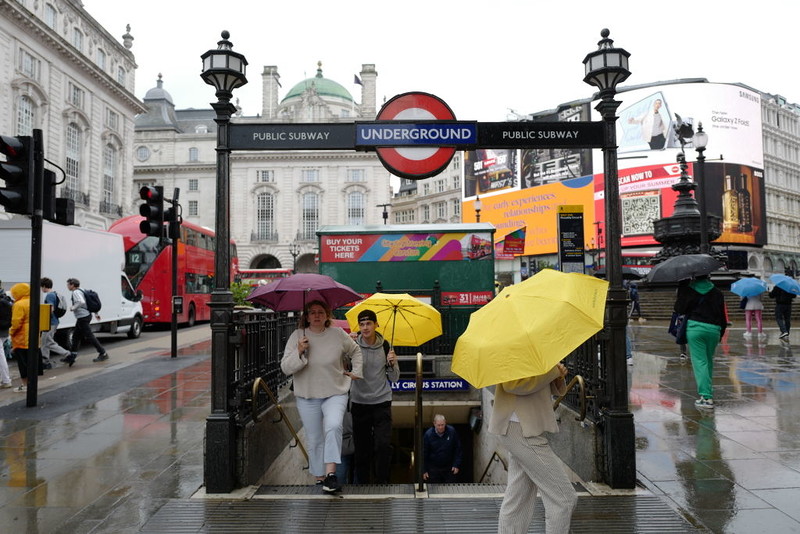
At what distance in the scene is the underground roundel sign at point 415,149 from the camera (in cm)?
495

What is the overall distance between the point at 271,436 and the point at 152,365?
23.5 ft

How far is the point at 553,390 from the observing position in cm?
342

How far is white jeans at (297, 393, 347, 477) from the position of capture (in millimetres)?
4754

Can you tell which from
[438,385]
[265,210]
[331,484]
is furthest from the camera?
[265,210]

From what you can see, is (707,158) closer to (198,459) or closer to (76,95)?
(76,95)

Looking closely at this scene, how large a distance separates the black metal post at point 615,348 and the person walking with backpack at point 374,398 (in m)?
2.03

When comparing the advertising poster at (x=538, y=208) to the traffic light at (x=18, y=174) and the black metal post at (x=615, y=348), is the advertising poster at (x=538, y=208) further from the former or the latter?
the black metal post at (x=615, y=348)

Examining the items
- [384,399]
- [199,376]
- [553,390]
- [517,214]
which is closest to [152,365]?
[199,376]

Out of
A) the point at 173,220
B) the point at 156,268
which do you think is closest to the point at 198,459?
the point at 173,220

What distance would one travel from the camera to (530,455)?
10.5 ft

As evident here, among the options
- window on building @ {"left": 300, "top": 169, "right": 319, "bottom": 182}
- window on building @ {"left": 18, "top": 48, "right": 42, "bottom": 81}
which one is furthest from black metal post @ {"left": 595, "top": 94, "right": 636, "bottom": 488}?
window on building @ {"left": 300, "top": 169, "right": 319, "bottom": 182}

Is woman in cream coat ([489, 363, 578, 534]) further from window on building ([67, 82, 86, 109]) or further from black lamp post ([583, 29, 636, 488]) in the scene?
window on building ([67, 82, 86, 109])

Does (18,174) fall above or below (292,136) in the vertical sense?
above

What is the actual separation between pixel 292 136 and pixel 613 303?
317cm
